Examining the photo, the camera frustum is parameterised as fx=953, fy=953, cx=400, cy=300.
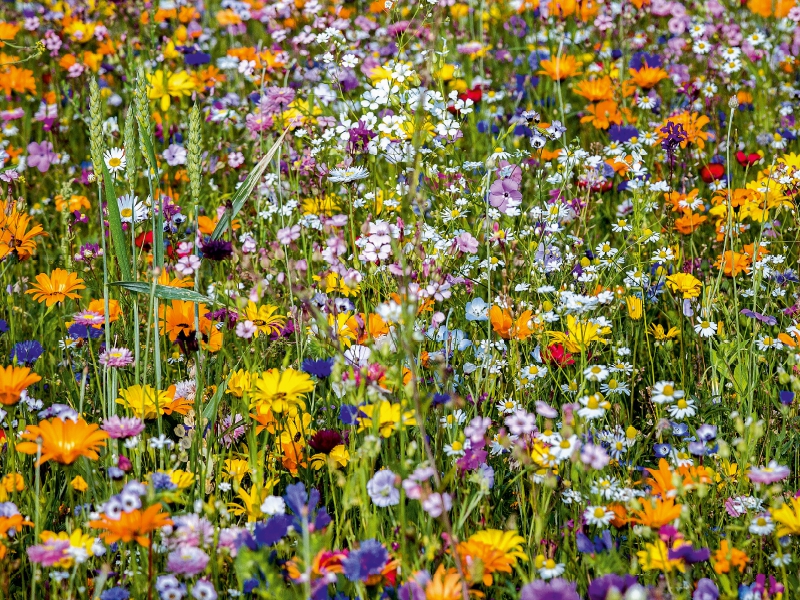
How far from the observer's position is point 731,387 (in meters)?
2.26

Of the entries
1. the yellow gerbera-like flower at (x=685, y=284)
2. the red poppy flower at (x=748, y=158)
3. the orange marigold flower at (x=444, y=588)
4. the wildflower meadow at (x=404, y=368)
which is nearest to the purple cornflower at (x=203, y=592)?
the wildflower meadow at (x=404, y=368)

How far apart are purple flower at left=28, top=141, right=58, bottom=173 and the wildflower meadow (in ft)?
0.19

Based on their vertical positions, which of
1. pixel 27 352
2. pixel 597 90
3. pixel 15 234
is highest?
pixel 597 90

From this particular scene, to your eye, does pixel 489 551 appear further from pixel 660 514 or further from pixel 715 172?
pixel 715 172

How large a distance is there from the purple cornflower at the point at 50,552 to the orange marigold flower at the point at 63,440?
0.45 ft

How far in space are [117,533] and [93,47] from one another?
152 inches

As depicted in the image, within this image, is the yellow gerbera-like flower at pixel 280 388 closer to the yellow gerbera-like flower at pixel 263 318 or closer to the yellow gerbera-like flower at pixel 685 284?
the yellow gerbera-like flower at pixel 263 318

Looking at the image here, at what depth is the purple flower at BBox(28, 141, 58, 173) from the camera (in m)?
3.64

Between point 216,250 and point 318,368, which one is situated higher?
point 216,250

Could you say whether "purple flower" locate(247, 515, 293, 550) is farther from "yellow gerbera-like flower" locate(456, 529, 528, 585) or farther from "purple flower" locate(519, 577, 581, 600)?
"purple flower" locate(519, 577, 581, 600)

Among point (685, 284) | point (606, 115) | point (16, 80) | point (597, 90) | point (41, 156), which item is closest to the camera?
point (685, 284)

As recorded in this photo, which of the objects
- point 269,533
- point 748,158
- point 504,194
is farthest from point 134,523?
point 748,158

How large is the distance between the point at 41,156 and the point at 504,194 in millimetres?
2071

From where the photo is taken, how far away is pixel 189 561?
1449mm
